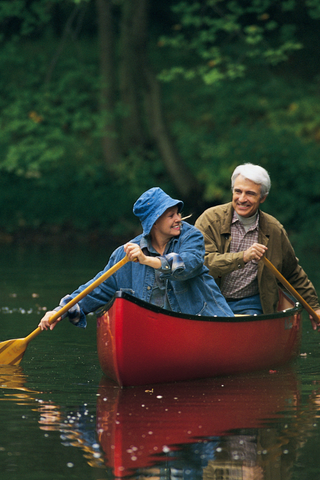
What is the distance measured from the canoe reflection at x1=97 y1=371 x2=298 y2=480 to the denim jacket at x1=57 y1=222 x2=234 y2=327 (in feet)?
1.61

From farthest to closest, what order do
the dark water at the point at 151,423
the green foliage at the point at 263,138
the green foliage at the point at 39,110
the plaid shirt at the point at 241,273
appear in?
→ the green foliage at the point at 263,138 → the green foliage at the point at 39,110 → the plaid shirt at the point at 241,273 → the dark water at the point at 151,423

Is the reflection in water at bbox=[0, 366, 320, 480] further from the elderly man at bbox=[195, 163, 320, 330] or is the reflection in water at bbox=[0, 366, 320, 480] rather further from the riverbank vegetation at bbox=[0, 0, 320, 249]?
the riverbank vegetation at bbox=[0, 0, 320, 249]

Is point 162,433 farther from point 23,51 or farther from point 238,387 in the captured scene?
point 23,51

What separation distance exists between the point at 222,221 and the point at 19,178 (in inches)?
568

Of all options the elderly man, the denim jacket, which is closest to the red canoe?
the denim jacket

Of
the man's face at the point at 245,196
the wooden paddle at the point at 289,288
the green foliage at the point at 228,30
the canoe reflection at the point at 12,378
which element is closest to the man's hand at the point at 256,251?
the wooden paddle at the point at 289,288

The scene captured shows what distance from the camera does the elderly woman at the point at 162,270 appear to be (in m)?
5.29

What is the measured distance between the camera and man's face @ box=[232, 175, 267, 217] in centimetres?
609

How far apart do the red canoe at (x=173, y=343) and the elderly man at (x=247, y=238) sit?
10.3 inches

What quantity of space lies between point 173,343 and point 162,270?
530mm

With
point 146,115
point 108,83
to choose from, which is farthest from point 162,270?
point 146,115

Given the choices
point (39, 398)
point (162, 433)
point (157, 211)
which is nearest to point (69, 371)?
point (39, 398)

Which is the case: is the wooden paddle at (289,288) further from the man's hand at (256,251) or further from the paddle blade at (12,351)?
the paddle blade at (12,351)

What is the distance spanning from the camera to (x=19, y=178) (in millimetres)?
20203
